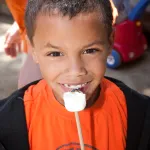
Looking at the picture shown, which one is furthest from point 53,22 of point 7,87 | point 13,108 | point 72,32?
point 7,87

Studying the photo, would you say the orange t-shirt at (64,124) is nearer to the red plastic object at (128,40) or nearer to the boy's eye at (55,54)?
the boy's eye at (55,54)

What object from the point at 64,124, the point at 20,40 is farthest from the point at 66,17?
the point at 20,40

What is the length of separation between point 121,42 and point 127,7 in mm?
264

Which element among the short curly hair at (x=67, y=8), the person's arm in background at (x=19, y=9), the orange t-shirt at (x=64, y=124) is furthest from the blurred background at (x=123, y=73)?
the short curly hair at (x=67, y=8)

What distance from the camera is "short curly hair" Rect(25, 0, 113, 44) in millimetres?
745

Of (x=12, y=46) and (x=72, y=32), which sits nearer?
(x=72, y=32)

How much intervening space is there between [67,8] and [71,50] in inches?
3.9

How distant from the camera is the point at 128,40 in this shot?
240 cm

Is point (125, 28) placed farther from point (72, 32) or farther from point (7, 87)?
point (72, 32)

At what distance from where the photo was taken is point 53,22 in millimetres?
749

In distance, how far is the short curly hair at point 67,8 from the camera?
74cm

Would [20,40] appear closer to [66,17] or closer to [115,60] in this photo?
[66,17]

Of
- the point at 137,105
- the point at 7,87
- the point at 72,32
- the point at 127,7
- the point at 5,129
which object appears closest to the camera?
the point at 72,32

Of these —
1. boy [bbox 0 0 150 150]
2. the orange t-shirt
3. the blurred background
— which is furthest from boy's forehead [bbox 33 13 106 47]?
the blurred background
